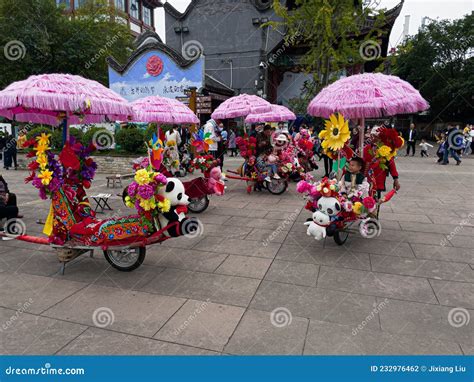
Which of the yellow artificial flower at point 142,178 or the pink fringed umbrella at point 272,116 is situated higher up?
the pink fringed umbrella at point 272,116

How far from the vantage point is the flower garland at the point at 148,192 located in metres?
4.00

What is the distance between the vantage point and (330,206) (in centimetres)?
500

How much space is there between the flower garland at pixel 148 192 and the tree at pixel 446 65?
30288 millimetres

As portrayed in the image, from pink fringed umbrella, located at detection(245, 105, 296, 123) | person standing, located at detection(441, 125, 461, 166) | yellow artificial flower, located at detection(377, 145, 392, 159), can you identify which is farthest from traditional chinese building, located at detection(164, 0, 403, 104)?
yellow artificial flower, located at detection(377, 145, 392, 159)

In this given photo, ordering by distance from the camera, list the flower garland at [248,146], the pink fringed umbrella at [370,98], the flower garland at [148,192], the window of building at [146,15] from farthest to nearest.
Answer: the window of building at [146,15], the flower garland at [248,146], the pink fringed umbrella at [370,98], the flower garland at [148,192]

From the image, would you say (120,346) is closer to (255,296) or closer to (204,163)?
(255,296)

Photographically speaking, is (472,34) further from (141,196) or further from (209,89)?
(141,196)

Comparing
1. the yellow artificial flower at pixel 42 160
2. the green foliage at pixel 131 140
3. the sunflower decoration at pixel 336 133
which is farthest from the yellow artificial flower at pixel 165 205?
the green foliage at pixel 131 140

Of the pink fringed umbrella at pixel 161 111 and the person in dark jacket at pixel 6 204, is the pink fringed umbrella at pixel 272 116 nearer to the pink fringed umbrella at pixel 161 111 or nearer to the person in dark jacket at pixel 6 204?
the pink fringed umbrella at pixel 161 111

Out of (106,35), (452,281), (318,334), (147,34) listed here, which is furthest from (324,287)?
(106,35)

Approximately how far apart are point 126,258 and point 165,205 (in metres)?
1.03

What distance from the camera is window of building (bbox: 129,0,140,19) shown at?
4531 cm

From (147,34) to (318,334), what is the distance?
881 inches

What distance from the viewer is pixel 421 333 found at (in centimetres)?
320
